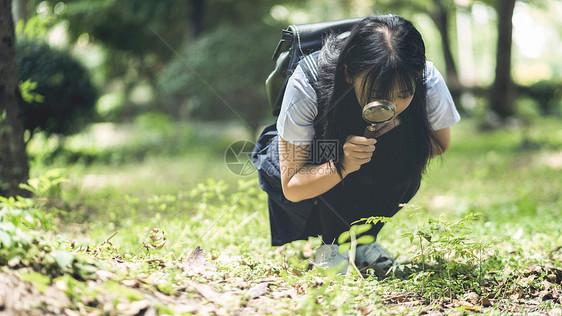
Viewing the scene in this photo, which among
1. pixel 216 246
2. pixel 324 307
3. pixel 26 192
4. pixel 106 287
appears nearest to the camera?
pixel 106 287

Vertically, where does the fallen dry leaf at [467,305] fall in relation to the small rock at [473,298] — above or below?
above

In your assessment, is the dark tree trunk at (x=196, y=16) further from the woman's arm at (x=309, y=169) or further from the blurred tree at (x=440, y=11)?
the woman's arm at (x=309, y=169)

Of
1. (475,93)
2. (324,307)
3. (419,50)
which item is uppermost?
(419,50)

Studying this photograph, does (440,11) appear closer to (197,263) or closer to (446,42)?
(446,42)

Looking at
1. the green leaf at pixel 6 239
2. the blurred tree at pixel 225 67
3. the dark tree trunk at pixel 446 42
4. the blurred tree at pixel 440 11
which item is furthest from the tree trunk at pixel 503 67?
the green leaf at pixel 6 239

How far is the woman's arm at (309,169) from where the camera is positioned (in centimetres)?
197

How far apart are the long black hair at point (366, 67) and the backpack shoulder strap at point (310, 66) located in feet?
0.14

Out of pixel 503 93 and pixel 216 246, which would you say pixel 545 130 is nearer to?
pixel 503 93

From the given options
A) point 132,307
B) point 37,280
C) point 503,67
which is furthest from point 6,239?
point 503,67

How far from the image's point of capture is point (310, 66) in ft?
6.77

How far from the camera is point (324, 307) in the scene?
168cm

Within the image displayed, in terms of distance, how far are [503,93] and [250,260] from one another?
7990mm

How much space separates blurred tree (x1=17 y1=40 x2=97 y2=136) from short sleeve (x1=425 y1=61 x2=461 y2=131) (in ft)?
17.3

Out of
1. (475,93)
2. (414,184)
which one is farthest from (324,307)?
(475,93)
